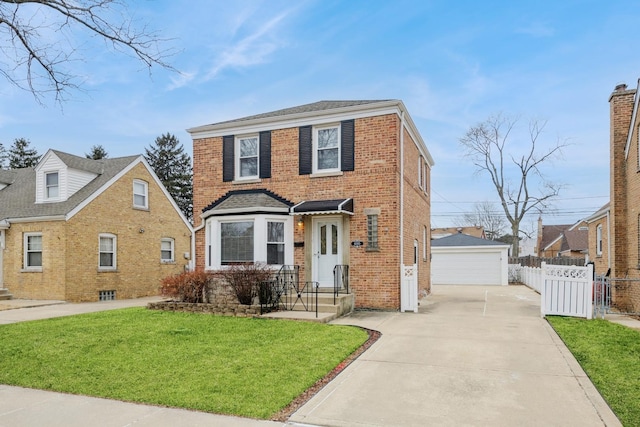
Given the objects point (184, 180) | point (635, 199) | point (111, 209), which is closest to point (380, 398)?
point (635, 199)

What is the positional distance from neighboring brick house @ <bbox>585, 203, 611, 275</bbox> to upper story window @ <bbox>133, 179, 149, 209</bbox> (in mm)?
19158

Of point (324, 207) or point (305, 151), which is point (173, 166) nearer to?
point (305, 151)

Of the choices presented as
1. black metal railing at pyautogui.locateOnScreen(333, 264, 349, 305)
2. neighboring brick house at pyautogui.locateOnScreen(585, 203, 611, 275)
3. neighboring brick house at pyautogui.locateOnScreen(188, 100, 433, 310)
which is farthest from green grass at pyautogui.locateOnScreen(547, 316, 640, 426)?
neighboring brick house at pyautogui.locateOnScreen(585, 203, 611, 275)

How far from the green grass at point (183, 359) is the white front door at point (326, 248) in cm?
378

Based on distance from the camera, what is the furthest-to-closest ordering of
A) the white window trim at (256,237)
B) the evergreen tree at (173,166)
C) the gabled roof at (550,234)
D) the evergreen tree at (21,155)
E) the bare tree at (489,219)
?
the bare tree at (489,219), the gabled roof at (550,234), the evergreen tree at (173,166), the evergreen tree at (21,155), the white window trim at (256,237)

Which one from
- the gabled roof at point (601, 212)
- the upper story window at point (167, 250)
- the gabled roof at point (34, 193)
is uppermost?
the gabled roof at point (34, 193)

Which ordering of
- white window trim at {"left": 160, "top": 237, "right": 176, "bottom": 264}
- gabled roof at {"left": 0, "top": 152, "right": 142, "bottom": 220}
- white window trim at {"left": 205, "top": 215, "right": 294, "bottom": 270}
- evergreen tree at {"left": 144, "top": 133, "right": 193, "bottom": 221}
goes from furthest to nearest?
evergreen tree at {"left": 144, "top": 133, "right": 193, "bottom": 221} < white window trim at {"left": 160, "top": 237, "right": 176, "bottom": 264} < gabled roof at {"left": 0, "top": 152, "right": 142, "bottom": 220} < white window trim at {"left": 205, "top": 215, "right": 294, "bottom": 270}

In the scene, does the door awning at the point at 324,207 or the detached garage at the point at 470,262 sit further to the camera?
the detached garage at the point at 470,262

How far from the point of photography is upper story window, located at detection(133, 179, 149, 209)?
19562 mm

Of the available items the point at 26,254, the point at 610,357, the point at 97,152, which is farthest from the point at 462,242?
the point at 97,152

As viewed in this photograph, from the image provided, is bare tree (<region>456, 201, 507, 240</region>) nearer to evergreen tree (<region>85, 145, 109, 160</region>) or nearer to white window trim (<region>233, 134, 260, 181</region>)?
evergreen tree (<region>85, 145, 109, 160</region>)

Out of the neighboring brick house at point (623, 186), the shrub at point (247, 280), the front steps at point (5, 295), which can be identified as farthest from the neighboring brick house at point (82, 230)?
the neighboring brick house at point (623, 186)

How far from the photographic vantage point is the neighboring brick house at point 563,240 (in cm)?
4109

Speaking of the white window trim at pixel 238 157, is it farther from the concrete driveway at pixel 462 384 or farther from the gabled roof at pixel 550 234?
the gabled roof at pixel 550 234
